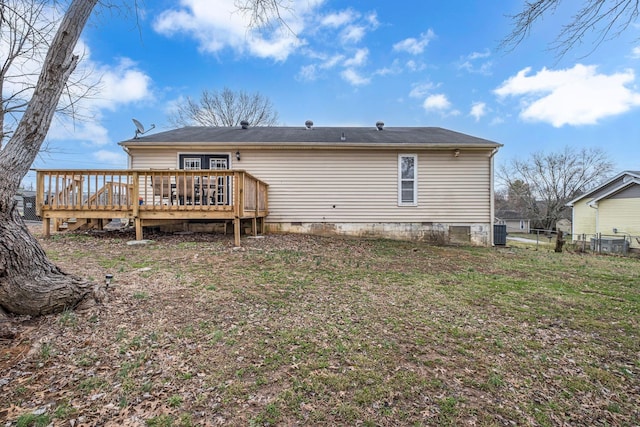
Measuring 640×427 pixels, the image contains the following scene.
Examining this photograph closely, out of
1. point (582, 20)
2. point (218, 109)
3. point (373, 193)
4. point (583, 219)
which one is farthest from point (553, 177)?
point (218, 109)

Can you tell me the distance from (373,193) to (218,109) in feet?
56.4

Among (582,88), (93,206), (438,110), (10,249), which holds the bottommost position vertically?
(10,249)

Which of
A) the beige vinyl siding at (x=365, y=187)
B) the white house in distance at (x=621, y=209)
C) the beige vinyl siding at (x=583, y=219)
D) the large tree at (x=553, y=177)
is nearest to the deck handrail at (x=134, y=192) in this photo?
the beige vinyl siding at (x=365, y=187)

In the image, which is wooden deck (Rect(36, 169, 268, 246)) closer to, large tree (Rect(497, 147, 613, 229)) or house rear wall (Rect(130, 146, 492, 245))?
house rear wall (Rect(130, 146, 492, 245))

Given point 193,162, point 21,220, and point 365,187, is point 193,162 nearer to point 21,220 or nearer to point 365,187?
point 365,187

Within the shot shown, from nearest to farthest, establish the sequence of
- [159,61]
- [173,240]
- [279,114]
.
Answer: [173,240]
[159,61]
[279,114]

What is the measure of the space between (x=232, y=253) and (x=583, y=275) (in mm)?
7352

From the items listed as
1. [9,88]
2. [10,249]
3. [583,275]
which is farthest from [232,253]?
[583,275]

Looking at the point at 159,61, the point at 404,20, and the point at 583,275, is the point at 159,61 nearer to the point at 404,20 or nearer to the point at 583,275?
the point at 404,20

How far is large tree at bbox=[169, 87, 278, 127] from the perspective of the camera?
2142 cm

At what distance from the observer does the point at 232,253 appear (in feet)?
19.1

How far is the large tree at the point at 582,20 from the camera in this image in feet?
12.5

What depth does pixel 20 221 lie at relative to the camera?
2914 mm

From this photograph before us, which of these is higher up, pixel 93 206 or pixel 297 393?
pixel 93 206
